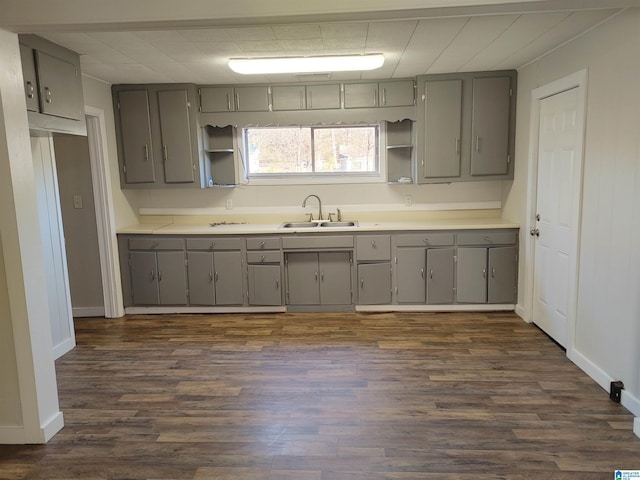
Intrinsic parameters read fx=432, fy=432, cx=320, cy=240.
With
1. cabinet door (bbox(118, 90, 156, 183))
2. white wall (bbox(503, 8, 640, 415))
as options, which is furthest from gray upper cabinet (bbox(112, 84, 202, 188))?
white wall (bbox(503, 8, 640, 415))

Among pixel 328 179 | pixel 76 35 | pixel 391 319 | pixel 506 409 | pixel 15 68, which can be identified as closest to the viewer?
pixel 15 68

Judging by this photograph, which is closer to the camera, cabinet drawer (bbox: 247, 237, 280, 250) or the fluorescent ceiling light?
the fluorescent ceiling light

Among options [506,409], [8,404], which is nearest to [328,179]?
[506,409]

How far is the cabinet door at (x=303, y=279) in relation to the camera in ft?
14.1

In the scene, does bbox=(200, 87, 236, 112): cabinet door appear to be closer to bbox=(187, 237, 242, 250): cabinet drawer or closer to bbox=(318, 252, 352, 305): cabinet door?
bbox=(187, 237, 242, 250): cabinet drawer

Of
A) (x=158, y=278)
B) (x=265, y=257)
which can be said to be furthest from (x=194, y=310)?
(x=265, y=257)

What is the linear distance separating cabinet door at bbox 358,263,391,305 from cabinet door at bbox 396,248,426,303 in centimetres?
11

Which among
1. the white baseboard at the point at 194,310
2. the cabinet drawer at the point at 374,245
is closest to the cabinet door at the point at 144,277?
the white baseboard at the point at 194,310

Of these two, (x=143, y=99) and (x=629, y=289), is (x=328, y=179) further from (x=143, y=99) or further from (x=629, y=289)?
(x=629, y=289)

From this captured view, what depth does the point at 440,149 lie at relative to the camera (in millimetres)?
4254

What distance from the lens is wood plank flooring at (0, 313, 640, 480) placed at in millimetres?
2107

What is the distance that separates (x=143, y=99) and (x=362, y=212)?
8.22 ft

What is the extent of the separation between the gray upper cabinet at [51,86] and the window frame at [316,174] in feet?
5.94

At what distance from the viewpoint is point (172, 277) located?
14.3ft
